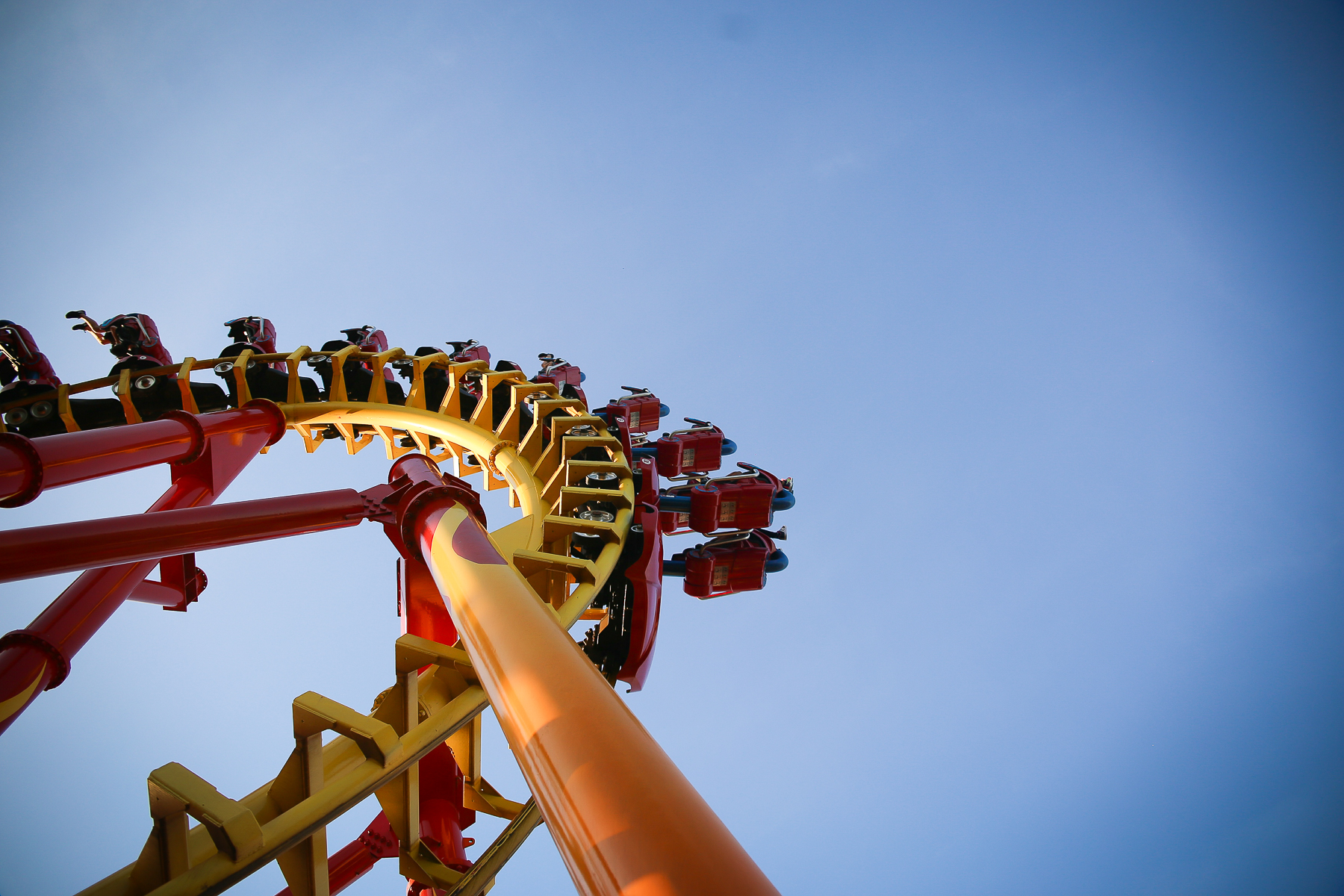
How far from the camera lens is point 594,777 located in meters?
1.28

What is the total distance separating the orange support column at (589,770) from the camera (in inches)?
41.8

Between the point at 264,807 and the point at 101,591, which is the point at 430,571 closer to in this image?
the point at 264,807

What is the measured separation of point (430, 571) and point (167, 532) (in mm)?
1238

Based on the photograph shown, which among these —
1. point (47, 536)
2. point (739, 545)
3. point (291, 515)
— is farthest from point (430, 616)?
point (739, 545)

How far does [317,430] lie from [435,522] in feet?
23.4

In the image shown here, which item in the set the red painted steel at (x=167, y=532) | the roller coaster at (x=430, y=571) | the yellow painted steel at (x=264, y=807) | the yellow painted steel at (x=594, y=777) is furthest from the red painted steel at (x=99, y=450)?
the yellow painted steel at (x=594, y=777)

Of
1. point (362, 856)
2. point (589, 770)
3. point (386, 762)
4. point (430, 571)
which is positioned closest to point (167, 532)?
point (430, 571)

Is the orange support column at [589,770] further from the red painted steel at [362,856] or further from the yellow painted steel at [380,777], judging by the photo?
the red painted steel at [362,856]

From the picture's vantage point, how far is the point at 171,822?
6.34 feet

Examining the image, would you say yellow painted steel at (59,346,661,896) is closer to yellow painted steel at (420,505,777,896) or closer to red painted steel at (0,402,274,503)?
yellow painted steel at (420,505,777,896)

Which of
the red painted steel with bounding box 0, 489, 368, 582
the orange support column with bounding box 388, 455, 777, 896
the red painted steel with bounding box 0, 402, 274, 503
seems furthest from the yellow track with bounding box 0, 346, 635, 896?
the red painted steel with bounding box 0, 402, 274, 503

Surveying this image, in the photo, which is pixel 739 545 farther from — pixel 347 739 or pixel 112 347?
pixel 112 347

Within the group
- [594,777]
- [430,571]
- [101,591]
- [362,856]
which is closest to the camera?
[594,777]

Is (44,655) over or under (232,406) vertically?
under
